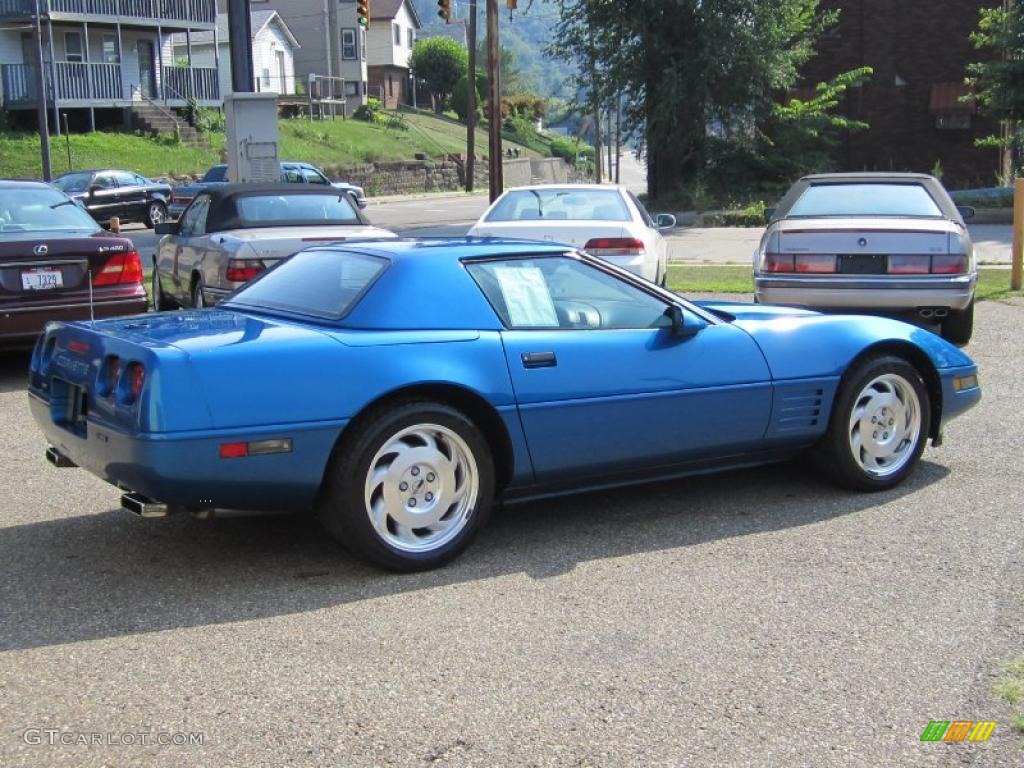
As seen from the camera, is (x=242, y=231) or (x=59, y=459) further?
(x=242, y=231)

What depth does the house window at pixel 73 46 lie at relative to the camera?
43531 millimetres

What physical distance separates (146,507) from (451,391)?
1.25 m

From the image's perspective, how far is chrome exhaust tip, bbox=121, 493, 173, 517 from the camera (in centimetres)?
472

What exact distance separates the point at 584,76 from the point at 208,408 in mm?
29353

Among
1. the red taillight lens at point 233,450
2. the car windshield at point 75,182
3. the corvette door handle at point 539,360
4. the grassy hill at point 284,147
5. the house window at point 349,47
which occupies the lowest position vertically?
the red taillight lens at point 233,450

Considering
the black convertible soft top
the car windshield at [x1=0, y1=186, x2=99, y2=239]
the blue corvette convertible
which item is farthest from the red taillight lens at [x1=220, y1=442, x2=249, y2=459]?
the black convertible soft top

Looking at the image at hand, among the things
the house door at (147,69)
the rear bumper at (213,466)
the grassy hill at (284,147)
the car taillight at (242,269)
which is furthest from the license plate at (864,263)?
the house door at (147,69)

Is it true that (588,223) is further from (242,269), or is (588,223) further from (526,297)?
(526,297)

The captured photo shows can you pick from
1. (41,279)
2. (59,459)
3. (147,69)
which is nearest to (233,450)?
(59,459)

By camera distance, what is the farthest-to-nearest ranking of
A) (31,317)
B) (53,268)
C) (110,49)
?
1. (110,49)
2. (53,268)
3. (31,317)

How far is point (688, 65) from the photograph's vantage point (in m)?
30.7

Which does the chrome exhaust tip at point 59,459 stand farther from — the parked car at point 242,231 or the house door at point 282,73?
the house door at point 282,73

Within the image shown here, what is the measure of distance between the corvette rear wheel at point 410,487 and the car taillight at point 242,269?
5.57 meters

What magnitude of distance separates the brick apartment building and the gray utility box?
2210cm
